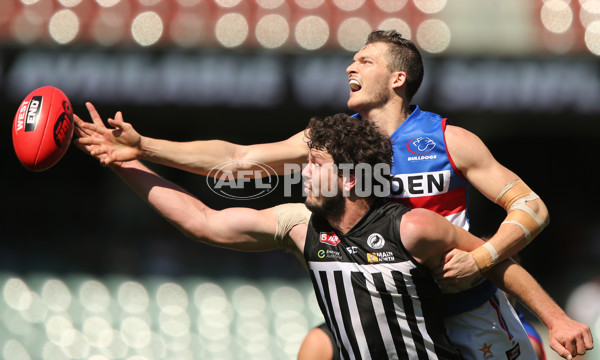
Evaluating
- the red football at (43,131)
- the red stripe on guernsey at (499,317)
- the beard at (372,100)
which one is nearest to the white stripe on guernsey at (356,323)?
the red stripe on guernsey at (499,317)

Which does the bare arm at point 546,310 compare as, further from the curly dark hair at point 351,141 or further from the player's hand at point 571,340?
the curly dark hair at point 351,141

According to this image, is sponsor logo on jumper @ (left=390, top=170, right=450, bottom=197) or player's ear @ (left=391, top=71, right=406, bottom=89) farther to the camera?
player's ear @ (left=391, top=71, right=406, bottom=89)

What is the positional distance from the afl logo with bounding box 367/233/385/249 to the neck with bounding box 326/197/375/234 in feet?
0.41

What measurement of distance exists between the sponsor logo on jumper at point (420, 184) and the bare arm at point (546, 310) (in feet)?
1.62

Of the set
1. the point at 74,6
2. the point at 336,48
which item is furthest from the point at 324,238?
the point at 74,6

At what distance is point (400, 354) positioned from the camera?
362cm

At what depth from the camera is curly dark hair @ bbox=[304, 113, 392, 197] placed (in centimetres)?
369

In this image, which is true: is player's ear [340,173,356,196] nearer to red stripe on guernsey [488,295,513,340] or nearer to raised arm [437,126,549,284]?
raised arm [437,126,549,284]

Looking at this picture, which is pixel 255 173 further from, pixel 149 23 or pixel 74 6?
pixel 74 6

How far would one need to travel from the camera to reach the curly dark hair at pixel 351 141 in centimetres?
369

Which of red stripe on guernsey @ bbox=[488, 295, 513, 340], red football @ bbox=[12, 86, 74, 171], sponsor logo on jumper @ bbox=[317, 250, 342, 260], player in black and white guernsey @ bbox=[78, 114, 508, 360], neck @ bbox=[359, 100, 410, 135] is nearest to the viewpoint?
player in black and white guernsey @ bbox=[78, 114, 508, 360]

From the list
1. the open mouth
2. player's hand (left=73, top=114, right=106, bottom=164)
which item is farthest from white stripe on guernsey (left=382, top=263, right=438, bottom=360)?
player's hand (left=73, top=114, right=106, bottom=164)

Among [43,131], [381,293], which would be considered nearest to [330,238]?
[381,293]

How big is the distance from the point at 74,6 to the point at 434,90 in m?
4.02
